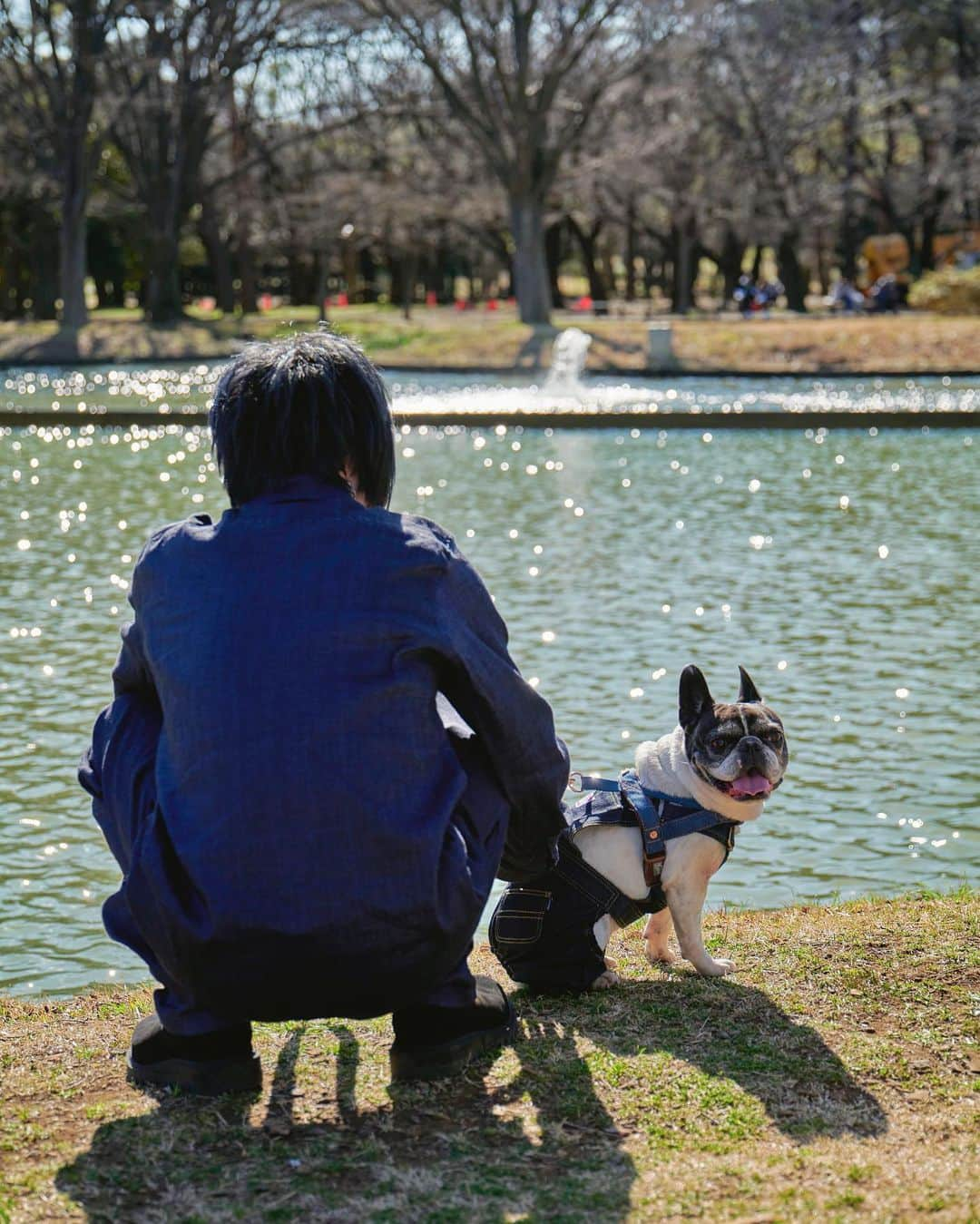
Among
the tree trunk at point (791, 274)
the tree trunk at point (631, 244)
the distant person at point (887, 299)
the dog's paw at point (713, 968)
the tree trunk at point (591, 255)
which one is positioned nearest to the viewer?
the dog's paw at point (713, 968)

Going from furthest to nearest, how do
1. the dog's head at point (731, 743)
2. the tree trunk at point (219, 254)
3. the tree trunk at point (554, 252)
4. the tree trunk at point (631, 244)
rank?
the tree trunk at point (554, 252)
the tree trunk at point (631, 244)
the tree trunk at point (219, 254)
the dog's head at point (731, 743)

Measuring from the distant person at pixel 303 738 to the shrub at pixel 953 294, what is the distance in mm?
37411

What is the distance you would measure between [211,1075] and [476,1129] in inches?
21.8

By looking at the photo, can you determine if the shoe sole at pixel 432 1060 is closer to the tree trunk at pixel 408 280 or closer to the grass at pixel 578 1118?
the grass at pixel 578 1118

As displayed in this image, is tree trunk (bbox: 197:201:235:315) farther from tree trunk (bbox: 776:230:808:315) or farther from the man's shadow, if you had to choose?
the man's shadow

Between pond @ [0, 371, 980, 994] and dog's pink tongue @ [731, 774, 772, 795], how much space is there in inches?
83.1

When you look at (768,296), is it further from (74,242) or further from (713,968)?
(713,968)

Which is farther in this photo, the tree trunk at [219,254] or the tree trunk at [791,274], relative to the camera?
the tree trunk at [791,274]

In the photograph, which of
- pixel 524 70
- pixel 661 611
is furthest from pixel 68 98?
pixel 661 611

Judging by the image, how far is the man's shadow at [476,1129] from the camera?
2949 millimetres

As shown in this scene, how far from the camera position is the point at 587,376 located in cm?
3183

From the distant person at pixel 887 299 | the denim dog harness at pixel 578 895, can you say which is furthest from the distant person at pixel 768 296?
the denim dog harness at pixel 578 895

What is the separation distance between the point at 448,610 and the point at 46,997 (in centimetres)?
263

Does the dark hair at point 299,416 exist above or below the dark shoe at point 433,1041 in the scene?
above
